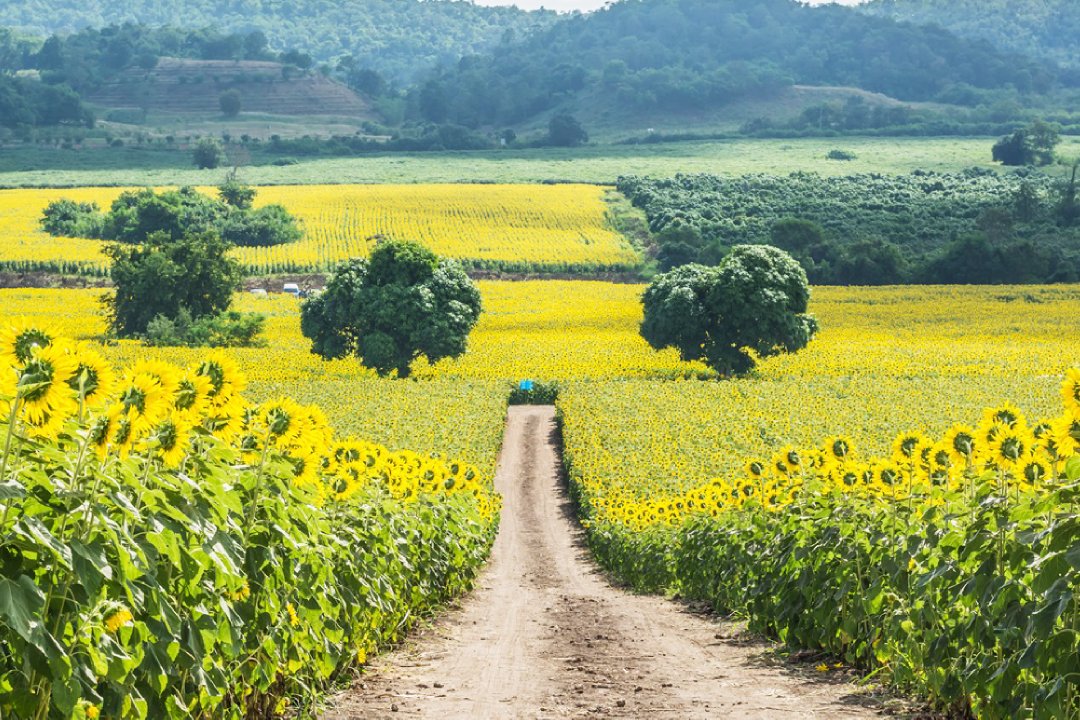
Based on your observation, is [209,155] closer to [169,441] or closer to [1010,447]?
[1010,447]

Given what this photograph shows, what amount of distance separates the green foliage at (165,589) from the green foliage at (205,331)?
71904 mm

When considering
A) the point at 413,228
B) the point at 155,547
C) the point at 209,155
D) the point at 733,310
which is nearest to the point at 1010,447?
the point at 155,547

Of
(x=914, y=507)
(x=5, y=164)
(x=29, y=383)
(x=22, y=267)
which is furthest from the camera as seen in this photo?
(x=5, y=164)

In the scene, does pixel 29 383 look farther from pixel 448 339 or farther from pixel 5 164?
pixel 5 164

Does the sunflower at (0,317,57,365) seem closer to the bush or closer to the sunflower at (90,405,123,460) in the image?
the sunflower at (90,405,123,460)

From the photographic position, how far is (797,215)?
14062 cm

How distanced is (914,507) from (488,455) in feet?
110

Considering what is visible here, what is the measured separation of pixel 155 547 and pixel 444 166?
185743 mm

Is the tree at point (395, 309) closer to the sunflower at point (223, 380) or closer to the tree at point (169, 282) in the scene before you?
the tree at point (169, 282)

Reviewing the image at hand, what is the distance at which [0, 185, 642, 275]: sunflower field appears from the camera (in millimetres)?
115688

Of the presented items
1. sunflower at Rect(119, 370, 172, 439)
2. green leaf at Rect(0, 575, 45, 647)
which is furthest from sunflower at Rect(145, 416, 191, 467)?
green leaf at Rect(0, 575, 45, 647)

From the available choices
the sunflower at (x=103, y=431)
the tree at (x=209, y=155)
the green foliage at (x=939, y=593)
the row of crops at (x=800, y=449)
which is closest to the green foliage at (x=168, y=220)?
the row of crops at (x=800, y=449)

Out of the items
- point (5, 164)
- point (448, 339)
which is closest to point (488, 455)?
point (448, 339)

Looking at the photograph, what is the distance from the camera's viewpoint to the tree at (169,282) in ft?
272
